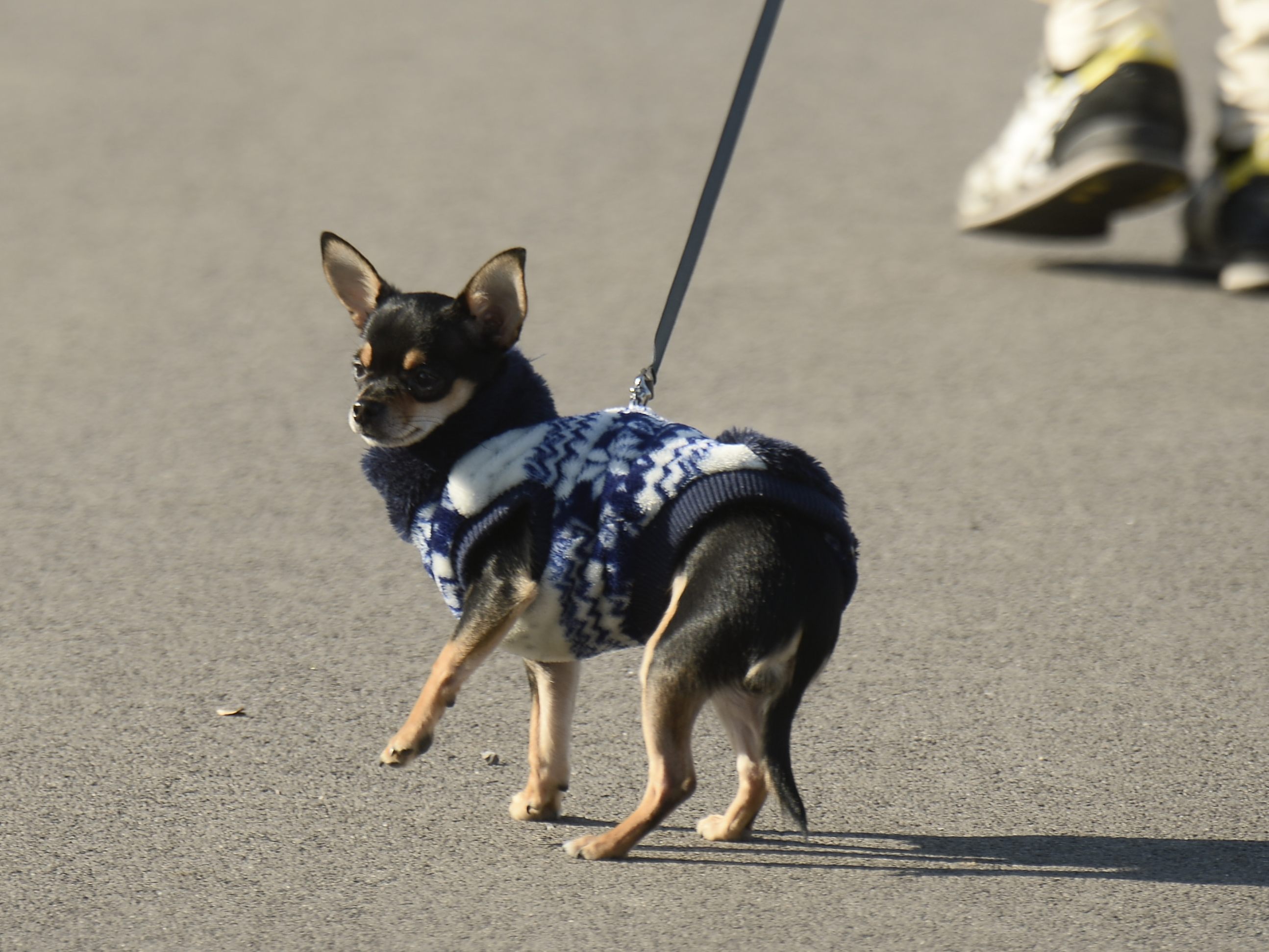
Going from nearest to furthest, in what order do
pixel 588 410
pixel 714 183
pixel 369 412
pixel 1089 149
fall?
pixel 369 412 < pixel 714 183 < pixel 588 410 < pixel 1089 149

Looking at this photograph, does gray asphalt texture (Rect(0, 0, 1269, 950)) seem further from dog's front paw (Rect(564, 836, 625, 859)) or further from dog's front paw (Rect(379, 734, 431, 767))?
dog's front paw (Rect(379, 734, 431, 767))

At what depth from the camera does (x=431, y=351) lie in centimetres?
316

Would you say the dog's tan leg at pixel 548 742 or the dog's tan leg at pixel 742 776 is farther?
the dog's tan leg at pixel 548 742

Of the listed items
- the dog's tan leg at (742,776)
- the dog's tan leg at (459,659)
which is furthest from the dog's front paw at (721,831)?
the dog's tan leg at (459,659)

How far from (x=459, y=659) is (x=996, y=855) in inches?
41.6

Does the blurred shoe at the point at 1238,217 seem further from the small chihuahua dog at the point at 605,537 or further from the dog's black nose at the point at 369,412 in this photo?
the dog's black nose at the point at 369,412

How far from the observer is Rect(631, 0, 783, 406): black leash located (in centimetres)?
362

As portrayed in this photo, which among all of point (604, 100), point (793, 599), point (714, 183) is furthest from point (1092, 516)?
point (604, 100)

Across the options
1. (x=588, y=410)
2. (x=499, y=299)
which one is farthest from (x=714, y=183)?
(x=588, y=410)

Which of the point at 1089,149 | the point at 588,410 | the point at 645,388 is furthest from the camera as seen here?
the point at 1089,149

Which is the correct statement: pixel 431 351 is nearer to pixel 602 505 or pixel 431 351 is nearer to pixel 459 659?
pixel 602 505

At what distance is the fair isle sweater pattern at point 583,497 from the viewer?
Result: 3064mm

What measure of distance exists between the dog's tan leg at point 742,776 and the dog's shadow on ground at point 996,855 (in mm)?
28

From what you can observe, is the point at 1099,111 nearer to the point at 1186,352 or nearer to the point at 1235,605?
the point at 1186,352
